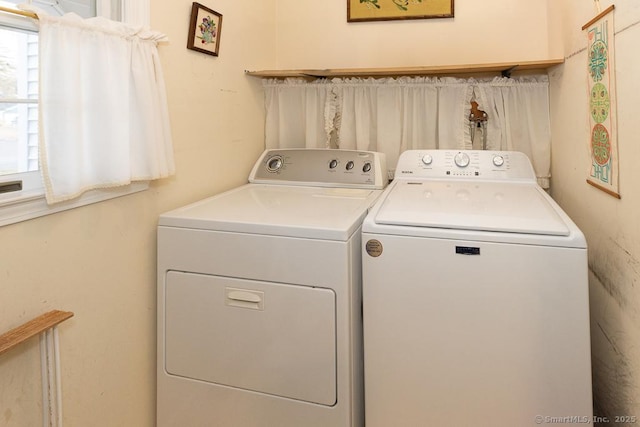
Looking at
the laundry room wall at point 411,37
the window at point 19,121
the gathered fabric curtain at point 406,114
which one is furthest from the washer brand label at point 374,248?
the laundry room wall at point 411,37

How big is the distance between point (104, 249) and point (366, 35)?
1.81 meters

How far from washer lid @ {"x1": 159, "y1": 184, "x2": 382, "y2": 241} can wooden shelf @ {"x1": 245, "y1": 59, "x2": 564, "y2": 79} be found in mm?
639

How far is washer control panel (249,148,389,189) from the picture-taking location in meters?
2.04

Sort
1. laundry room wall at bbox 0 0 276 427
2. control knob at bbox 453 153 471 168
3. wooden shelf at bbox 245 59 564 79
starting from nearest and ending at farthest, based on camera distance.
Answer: laundry room wall at bbox 0 0 276 427 → wooden shelf at bbox 245 59 564 79 → control knob at bbox 453 153 471 168

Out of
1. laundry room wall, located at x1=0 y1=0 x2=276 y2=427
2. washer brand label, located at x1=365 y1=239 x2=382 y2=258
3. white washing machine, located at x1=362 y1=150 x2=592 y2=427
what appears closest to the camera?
laundry room wall, located at x1=0 y1=0 x2=276 y2=427

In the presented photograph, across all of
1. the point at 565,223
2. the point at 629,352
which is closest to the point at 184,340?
the point at 565,223

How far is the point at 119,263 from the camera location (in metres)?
1.40

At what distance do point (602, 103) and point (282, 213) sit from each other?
113 cm

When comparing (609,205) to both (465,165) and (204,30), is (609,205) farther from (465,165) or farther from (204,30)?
(204,30)

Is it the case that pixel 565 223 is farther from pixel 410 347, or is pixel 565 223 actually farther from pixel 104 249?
pixel 104 249

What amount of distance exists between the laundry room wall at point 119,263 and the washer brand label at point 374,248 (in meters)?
0.80

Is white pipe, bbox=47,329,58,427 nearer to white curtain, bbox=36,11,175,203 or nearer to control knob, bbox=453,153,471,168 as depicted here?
white curtain, bbox=36,11,175,203

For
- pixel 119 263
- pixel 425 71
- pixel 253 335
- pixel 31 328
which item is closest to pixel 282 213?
pixel 253 335

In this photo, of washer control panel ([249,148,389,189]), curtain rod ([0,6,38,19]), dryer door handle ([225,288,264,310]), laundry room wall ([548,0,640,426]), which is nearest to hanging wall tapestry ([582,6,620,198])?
laundry room wall ([548,0,640,426])
